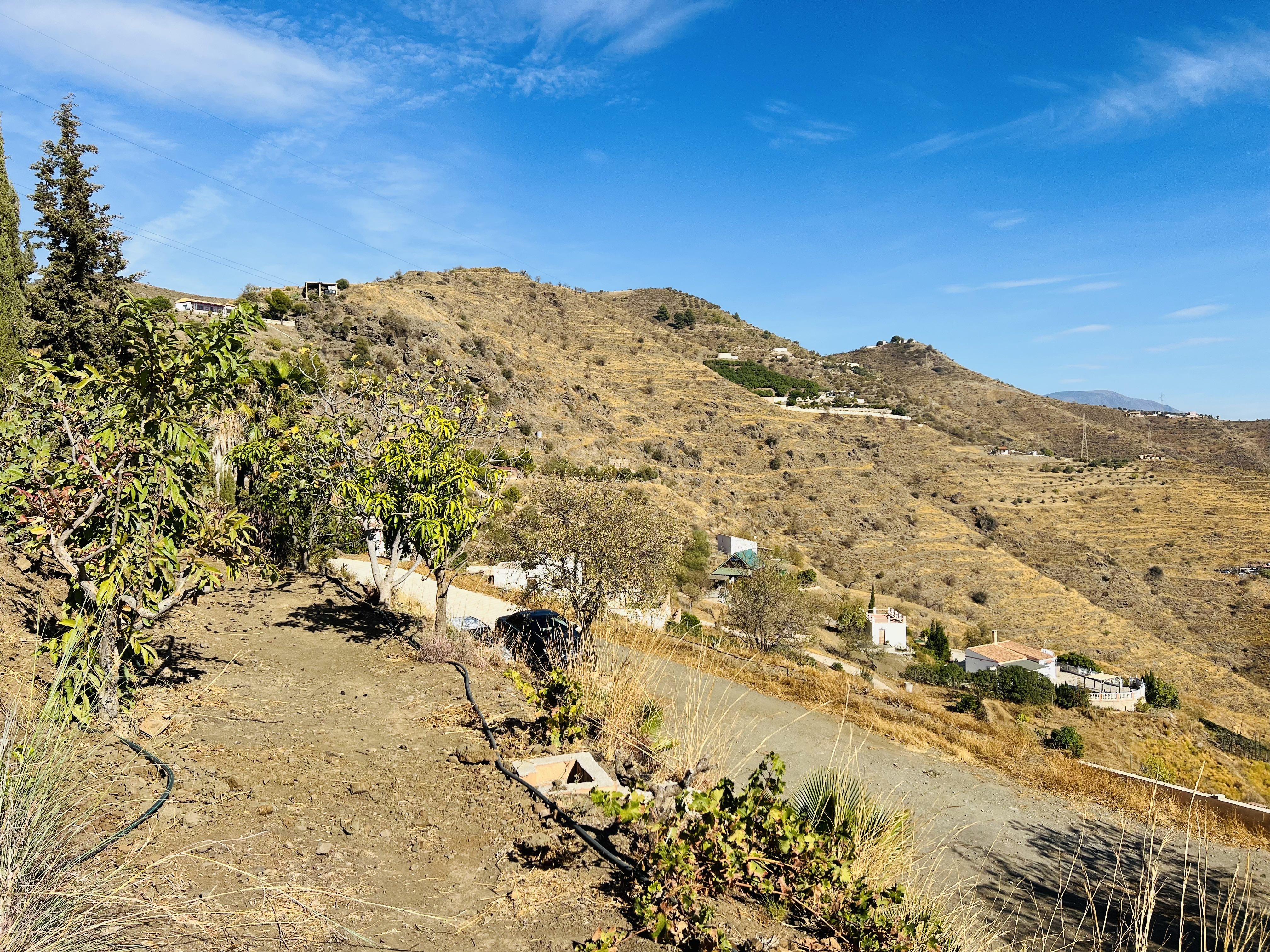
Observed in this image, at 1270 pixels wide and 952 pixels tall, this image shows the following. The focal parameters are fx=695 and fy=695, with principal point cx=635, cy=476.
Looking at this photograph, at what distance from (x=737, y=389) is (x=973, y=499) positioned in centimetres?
2124

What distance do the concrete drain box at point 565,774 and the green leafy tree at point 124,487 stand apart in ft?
8.57

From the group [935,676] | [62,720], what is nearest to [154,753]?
[62,720]

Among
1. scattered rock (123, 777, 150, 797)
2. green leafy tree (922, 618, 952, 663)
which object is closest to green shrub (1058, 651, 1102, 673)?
green leafy tree (922, 618, 952, 663)

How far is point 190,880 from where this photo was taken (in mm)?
3086

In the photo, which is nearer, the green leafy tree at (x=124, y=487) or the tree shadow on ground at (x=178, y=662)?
the green leafy tree at (x=124, y=487)

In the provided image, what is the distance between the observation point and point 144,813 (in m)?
3.64

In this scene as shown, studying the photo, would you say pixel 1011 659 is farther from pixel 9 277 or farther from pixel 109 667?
pixel 9 277

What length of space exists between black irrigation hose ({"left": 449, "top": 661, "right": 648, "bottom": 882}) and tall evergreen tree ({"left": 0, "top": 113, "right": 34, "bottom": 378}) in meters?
10.5

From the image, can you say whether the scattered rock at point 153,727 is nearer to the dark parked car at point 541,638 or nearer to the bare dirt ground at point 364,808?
the bare dirt ground at point 364,808

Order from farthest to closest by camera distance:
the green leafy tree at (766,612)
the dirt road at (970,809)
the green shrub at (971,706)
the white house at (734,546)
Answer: the white house at (734,546)
the green leafy tree at (766,612)
the green shrub at (971,706)
the dirt road at (970,809)


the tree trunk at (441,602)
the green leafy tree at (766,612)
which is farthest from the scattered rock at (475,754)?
the green leafy tree at (766,612)

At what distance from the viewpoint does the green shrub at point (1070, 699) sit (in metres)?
22.9

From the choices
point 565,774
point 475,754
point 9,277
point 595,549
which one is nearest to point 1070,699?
point 595,549

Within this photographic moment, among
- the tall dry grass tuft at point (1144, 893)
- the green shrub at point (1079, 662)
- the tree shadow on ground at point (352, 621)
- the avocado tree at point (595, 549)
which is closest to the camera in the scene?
the tall dry grass tuft at point (1144, 893)
